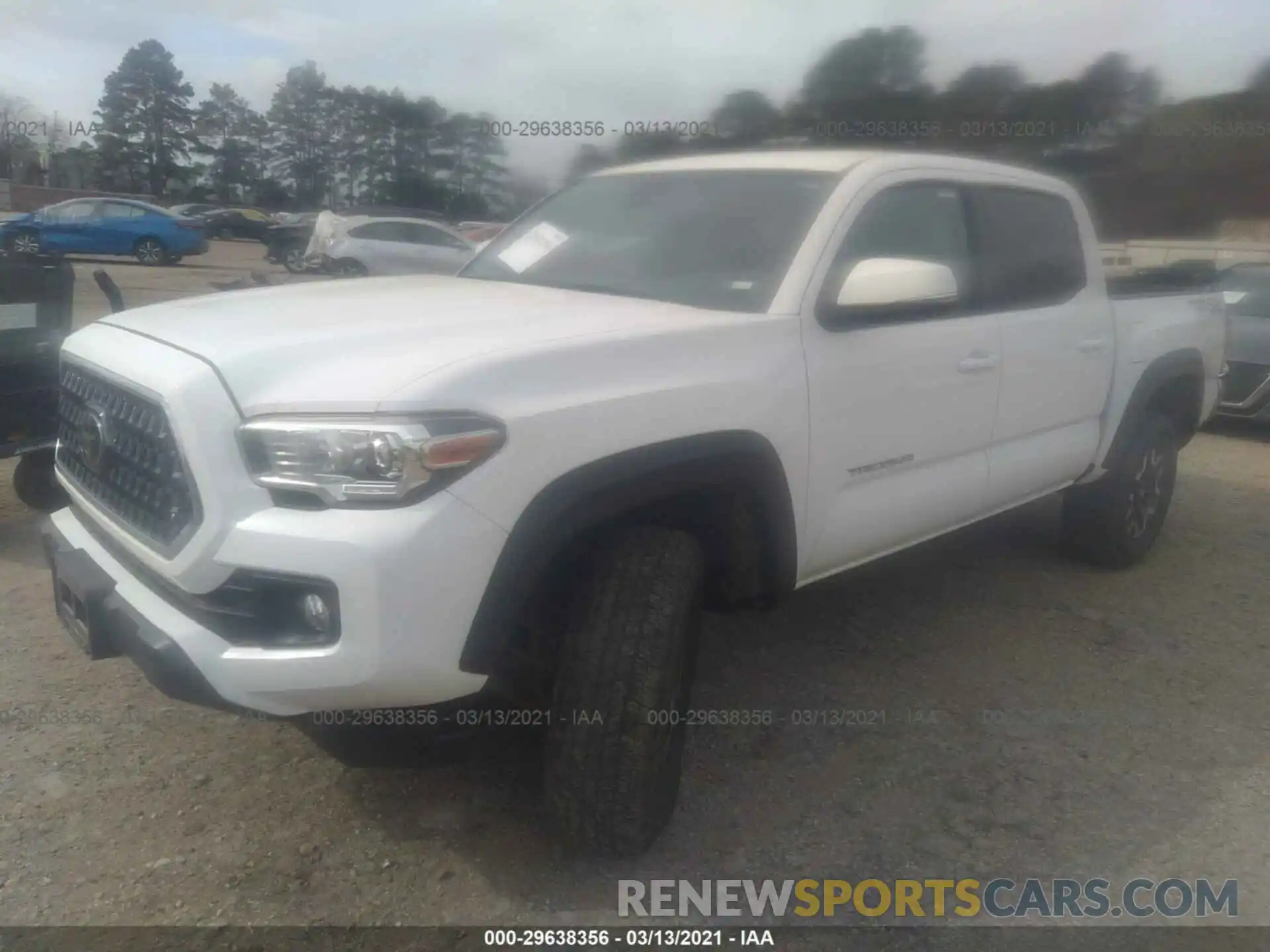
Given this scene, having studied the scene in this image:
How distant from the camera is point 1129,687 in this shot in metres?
Answer: 3.75

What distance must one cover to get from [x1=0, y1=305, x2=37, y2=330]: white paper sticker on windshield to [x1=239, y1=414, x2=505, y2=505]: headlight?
3.25 m

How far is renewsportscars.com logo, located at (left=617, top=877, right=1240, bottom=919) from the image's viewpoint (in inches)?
100.0

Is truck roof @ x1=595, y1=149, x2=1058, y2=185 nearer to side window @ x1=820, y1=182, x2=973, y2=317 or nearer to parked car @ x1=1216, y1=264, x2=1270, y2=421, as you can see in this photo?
side window @ x1=820, y1=182, x2=973, y2=317

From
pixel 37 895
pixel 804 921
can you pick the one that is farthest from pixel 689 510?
pixel 37 895

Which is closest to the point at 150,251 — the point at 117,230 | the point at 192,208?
the point at 117,230

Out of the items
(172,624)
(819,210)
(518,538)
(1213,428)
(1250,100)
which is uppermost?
(1250,100)

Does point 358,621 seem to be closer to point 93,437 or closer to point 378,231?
A: point 93,437

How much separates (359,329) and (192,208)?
34.3 meters

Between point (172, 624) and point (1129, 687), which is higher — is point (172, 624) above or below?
above

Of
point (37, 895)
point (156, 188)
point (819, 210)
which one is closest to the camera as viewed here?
point (37, 895)

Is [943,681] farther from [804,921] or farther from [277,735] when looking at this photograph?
[277,735]

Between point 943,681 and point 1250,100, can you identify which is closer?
point 943,681

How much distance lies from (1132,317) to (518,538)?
341cm

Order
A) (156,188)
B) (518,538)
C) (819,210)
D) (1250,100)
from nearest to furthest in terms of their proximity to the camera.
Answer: (518,538), (819,210), (1250,100), (156,188)
